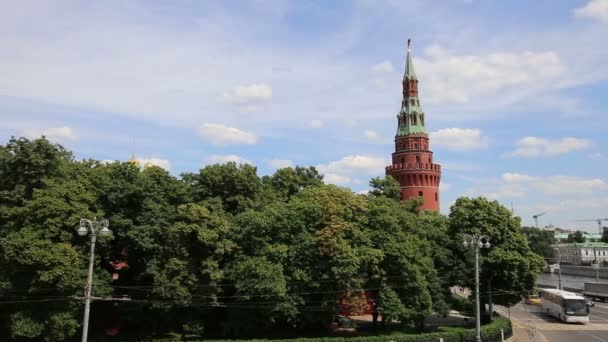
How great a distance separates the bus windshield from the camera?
45375mm

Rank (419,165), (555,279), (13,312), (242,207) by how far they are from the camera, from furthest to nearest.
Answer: (555,279) < (419,165) < (242,207) < (13,312)

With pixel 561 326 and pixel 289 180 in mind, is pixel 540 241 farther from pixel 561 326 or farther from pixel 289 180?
pixel 289 180

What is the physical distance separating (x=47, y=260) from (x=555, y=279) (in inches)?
3931

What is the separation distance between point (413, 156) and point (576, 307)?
41.7 meters

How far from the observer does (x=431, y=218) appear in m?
52.1

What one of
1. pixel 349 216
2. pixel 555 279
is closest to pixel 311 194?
pixel 349 216

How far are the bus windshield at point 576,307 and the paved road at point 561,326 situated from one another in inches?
41.3

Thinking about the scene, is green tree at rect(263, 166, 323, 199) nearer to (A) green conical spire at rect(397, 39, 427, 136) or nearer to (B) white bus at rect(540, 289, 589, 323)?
(B) white bus at rect(540, 289, 589, 323)

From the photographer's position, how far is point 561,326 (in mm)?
45094

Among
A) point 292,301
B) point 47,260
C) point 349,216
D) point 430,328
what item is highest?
point 349,216

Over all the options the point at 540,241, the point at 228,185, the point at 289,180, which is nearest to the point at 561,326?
the point at 289,180

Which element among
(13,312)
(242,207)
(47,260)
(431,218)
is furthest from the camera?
(431,218)

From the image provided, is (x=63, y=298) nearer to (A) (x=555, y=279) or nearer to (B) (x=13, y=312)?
(B) (x=13, y=312)

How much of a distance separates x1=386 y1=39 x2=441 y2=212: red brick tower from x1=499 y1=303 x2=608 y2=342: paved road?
88.9 ft
